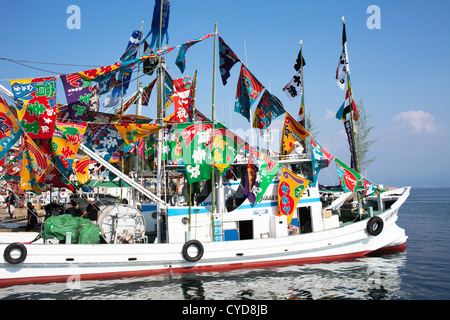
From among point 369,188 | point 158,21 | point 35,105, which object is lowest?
point 369,188

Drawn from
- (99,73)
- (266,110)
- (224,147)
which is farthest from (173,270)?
(99,73)

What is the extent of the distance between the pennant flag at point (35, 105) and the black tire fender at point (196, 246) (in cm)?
769

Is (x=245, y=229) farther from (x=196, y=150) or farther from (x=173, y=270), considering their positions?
(x=196, y=150)

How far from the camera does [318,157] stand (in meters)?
16.3

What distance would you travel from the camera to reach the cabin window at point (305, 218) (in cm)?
1723

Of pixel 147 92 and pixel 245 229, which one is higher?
pixel 147 92

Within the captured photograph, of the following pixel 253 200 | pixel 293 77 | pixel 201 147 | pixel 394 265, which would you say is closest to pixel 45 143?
pixel 201 147

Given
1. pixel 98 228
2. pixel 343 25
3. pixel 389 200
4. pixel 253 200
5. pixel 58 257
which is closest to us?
pixel 58 257

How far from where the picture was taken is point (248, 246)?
49.5 ft

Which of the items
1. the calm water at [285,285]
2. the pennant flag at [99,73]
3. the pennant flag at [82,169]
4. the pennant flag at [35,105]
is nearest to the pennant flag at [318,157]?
the calm water at [285,285]

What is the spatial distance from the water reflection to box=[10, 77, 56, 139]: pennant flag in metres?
6.51

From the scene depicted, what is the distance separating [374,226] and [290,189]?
5522 mm

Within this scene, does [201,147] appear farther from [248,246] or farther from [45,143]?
[45,143]
